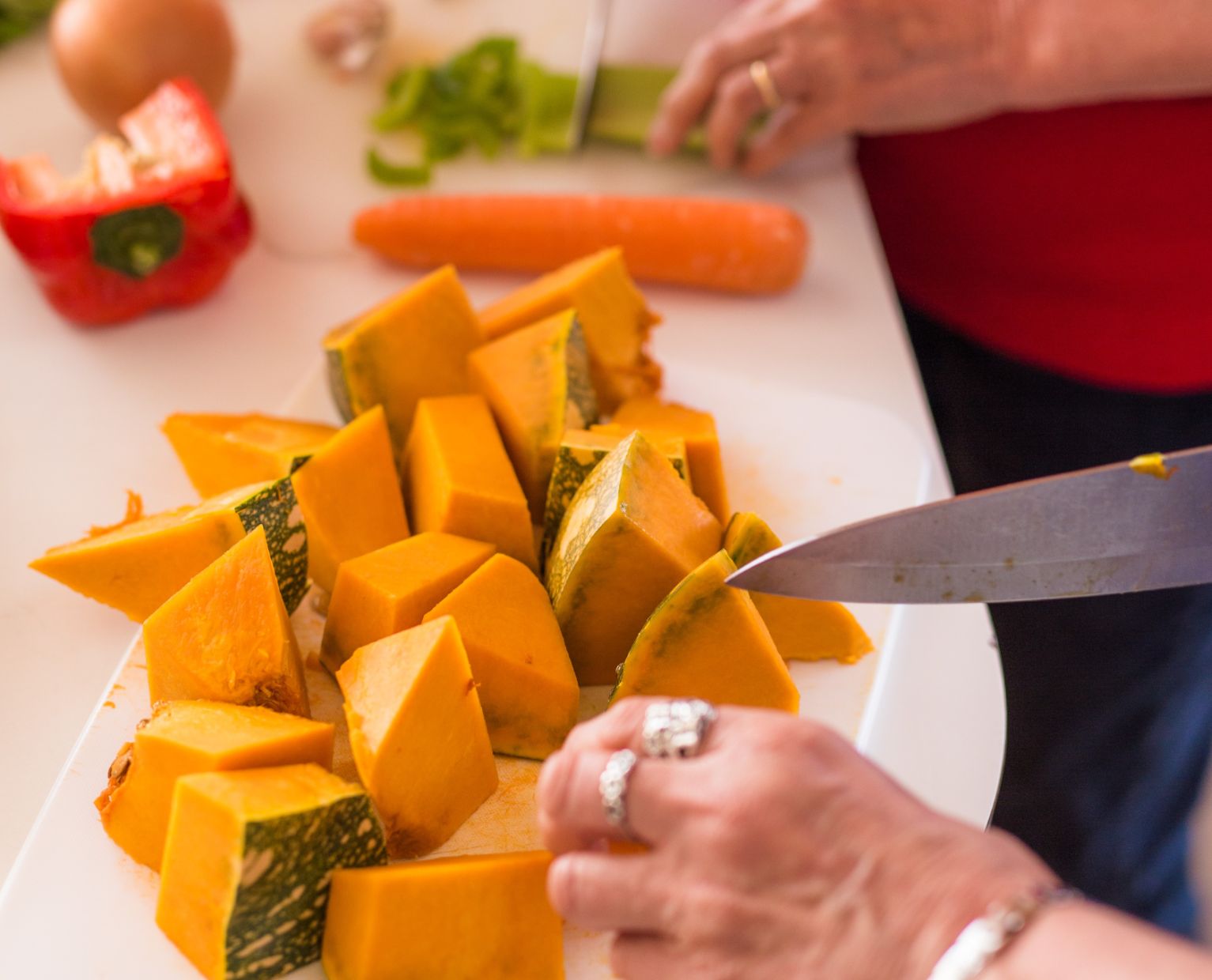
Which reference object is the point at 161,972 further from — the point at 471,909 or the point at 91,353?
the point at 91,353

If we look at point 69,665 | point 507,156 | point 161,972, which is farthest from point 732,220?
point 161,972

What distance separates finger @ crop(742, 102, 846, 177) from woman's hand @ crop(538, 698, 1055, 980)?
1.11 meters

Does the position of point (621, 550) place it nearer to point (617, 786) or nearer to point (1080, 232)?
point (617, 786)

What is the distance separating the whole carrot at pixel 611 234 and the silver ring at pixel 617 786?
919 millimetres

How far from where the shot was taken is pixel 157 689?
0.96 m

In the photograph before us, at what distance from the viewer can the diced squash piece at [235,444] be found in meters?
1.16

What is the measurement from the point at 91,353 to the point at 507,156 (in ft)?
2.23

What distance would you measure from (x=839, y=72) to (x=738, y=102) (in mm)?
147

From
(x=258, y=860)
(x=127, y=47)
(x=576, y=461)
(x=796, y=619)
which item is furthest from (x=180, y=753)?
(x=127, y=47)

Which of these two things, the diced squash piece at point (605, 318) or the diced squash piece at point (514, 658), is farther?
the diced squash piece at point (605, 318)

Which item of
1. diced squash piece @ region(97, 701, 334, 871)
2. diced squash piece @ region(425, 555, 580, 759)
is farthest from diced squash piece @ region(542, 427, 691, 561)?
diced squash piece @ region(97, 701, 334, 871)

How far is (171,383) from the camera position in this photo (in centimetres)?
143

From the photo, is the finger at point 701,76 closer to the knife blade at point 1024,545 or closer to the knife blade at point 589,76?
the knife blade at point 589,76

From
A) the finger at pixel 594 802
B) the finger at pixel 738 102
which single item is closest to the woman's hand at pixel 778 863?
the finger at pixel 594 802
